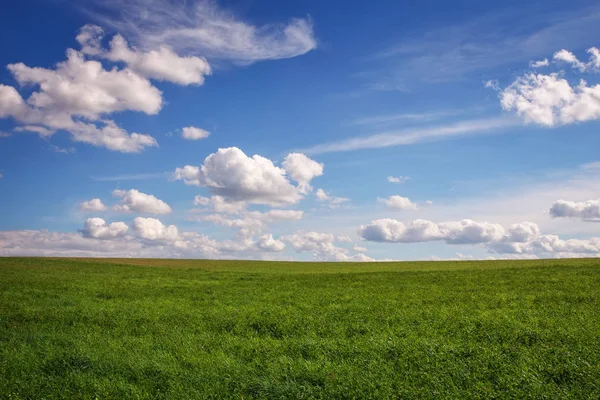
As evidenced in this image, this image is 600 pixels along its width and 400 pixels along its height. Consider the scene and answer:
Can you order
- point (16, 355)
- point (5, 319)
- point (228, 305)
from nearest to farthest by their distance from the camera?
point (16, 355) → point (5, 319) → point (228, 305)

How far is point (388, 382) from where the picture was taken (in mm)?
11547

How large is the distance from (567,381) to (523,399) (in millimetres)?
1825

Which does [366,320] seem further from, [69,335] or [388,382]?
[69,335]

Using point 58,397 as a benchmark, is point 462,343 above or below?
above

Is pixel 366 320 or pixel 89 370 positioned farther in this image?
pixel 366 320

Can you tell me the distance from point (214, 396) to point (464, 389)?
658cm

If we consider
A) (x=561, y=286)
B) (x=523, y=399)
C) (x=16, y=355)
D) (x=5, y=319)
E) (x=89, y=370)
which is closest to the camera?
(x=523, y=399)

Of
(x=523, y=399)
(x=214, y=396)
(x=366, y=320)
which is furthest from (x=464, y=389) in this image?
(x=366, y=320)

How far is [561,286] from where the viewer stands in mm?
28922

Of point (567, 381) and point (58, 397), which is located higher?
point (567, 381)

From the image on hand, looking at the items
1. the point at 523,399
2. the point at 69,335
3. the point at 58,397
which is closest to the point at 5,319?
the point at 69,335

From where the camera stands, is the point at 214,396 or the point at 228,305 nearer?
the point at 214,396

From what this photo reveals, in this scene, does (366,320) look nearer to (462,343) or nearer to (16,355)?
(462,343)

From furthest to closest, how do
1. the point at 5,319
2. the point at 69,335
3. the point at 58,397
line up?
the point at 5,319 → the point at 69,335 → the point at 58,397
